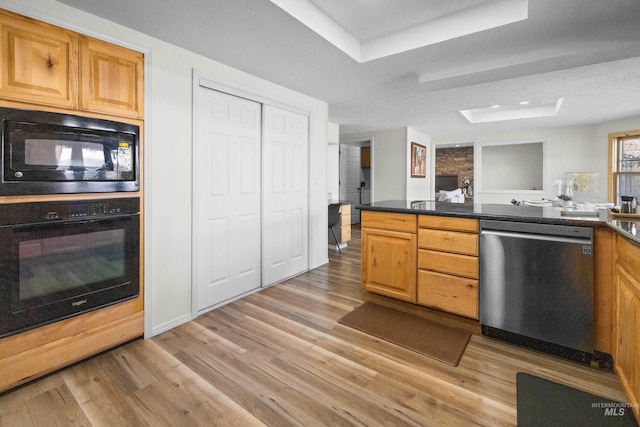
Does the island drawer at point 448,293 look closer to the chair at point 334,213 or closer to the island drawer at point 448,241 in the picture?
the island drawer at point 448,241

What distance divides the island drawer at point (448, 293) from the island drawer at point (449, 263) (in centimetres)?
4

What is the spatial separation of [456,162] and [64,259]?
9851 mm

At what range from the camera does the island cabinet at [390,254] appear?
2.67 metres

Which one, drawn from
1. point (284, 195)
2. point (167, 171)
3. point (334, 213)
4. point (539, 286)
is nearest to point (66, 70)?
point (167, 171)

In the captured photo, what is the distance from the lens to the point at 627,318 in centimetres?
155

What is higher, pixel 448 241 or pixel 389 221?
pixel 389 221

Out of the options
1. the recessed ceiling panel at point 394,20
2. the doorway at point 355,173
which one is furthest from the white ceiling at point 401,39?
the doorway at point 355,173

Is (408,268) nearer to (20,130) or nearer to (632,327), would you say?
(632,327)

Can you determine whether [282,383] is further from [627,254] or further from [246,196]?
[627,254]

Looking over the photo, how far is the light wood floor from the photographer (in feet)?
5.07

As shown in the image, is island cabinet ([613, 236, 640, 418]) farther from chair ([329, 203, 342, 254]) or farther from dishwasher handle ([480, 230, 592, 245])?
chair ([329, 203, 342, 254])

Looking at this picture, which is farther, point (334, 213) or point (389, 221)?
point (334, 213)

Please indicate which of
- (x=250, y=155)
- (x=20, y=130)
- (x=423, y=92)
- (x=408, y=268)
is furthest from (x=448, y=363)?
(x=423, y=92)

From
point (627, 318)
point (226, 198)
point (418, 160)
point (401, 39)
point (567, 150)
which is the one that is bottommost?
point (627, 318)
